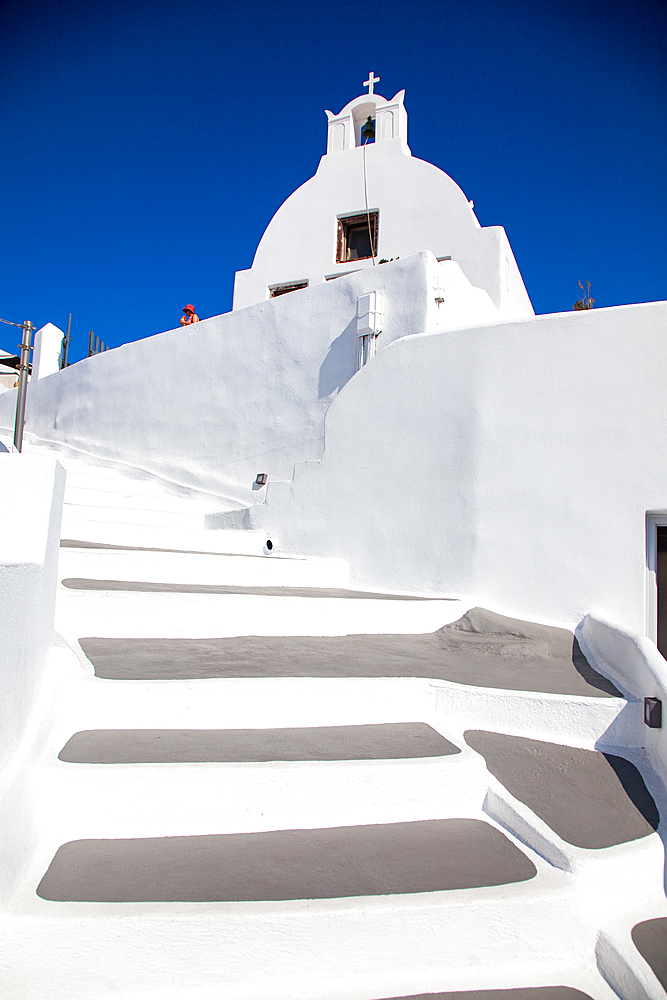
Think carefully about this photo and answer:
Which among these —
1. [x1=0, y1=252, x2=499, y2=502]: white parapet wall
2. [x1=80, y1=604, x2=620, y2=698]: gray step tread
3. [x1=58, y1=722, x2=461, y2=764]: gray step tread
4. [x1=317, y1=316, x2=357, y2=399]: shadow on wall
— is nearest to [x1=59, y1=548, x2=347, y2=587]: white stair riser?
[x1=80, y1=604, x2=620, y2=698]: gray step tread

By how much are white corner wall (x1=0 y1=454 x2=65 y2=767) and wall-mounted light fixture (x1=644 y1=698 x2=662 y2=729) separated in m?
2.56

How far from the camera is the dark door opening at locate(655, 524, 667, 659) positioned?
440 cm

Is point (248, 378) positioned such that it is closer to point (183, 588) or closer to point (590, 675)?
point (183, 588)

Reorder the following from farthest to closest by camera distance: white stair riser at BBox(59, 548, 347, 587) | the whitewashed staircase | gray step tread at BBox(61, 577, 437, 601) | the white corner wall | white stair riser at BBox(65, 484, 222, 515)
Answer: white stair riser at BBox(65, 484, 222, 515)
white stair riser at BBox(59, 548, 347, 587)
gray step tread at BBox(61, 577, 437, 601)
the white corner wall
the whitewashed staircase

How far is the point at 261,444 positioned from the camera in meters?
7.66

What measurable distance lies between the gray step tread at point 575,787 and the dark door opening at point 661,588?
190 centimetres

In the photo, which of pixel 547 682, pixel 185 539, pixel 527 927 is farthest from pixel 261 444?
→ pixel 527 927

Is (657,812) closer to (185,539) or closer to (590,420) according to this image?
(590,420)

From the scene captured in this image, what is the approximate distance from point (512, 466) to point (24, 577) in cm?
379

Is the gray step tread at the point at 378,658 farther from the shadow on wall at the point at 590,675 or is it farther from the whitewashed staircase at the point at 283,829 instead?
the whitewashed staircase at the point at 283,829

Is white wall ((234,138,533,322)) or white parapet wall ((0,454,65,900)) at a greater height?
white wall ((234,138,533,322))

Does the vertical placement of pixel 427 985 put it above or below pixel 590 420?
below

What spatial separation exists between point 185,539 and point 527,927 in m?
4.19

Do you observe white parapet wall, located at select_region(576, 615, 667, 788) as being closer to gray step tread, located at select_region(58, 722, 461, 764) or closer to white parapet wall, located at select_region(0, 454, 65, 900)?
gray step tread, located at select_region(58, 722, 461, 764)
